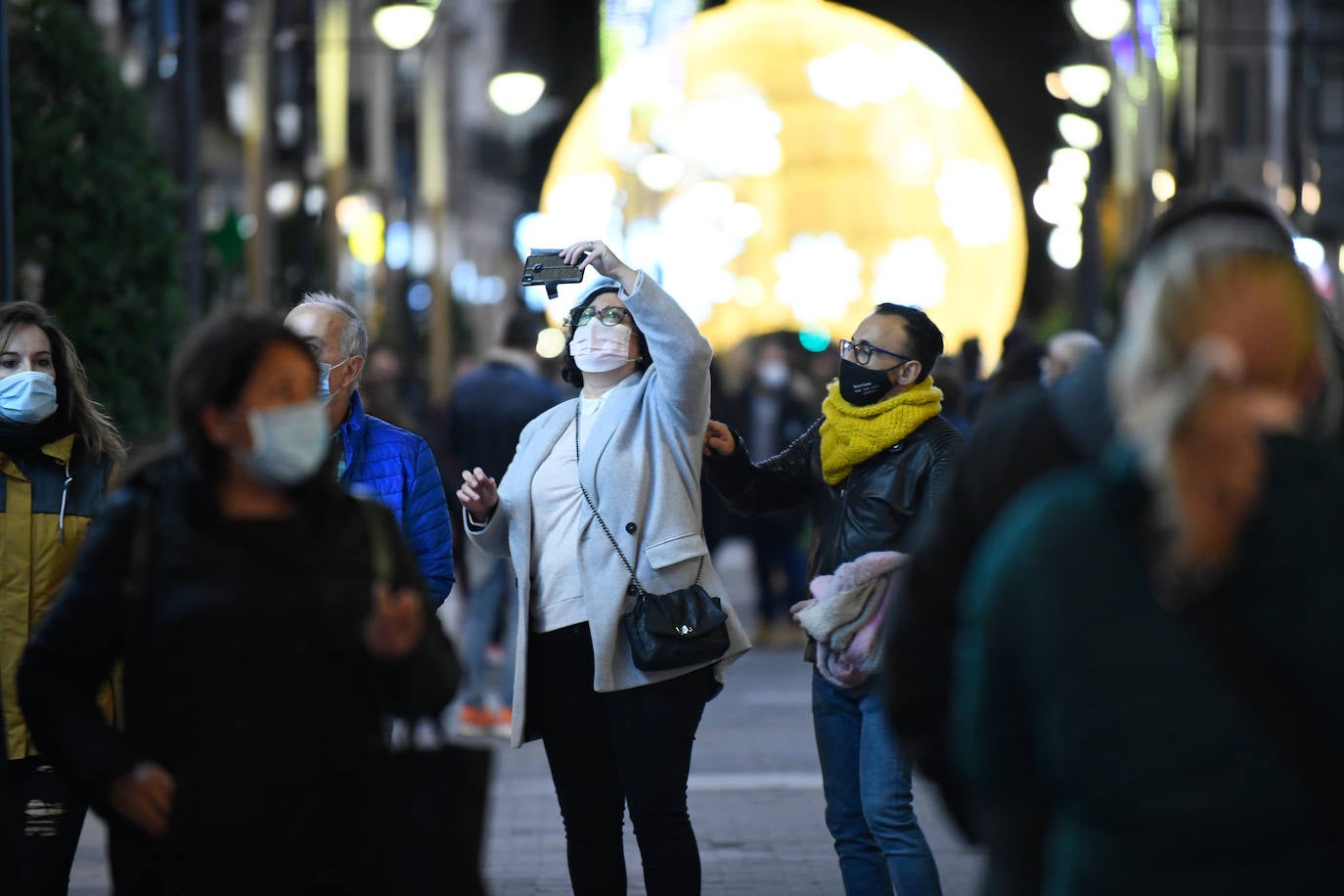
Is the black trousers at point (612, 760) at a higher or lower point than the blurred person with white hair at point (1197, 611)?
lower

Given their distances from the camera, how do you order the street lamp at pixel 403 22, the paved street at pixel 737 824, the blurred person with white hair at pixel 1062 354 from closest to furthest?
the paved street at pixel 737 824
the blurred person with white hair at pixel 1062 354
the street lamp at pixel 403 22

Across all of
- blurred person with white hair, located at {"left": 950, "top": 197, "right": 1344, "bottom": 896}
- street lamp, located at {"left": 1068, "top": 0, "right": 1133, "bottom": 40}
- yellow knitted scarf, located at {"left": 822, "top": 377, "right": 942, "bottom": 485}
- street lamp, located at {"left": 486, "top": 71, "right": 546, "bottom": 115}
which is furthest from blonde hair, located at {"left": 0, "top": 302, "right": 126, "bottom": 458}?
street lamp, located at {"left": 486, "top": 71, "right": 546, "bottom": 115}

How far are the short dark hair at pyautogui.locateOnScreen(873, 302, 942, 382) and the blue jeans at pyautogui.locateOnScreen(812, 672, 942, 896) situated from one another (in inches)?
37.0

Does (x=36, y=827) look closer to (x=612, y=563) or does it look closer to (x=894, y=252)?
(x=612, y=563)

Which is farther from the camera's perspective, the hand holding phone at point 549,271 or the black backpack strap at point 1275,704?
the hand holding phone at point 549,271

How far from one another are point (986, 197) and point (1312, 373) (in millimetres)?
41424

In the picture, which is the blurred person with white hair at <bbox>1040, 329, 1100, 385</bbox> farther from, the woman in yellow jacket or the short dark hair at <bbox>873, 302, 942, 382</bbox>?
the woman in yellow jacket

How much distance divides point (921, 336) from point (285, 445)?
288 cm

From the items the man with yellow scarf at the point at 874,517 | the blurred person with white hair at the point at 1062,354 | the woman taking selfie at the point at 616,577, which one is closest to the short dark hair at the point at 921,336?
the man with yellow scarf at the point at 874,517

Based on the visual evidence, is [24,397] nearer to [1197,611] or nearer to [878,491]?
[878,491]

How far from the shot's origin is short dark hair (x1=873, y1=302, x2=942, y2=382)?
20.4 feet

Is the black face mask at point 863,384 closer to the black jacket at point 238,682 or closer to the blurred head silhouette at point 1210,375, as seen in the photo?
the black jacket at point 238,682

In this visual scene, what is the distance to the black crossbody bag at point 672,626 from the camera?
5.70 metres

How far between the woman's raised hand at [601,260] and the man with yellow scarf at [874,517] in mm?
706
